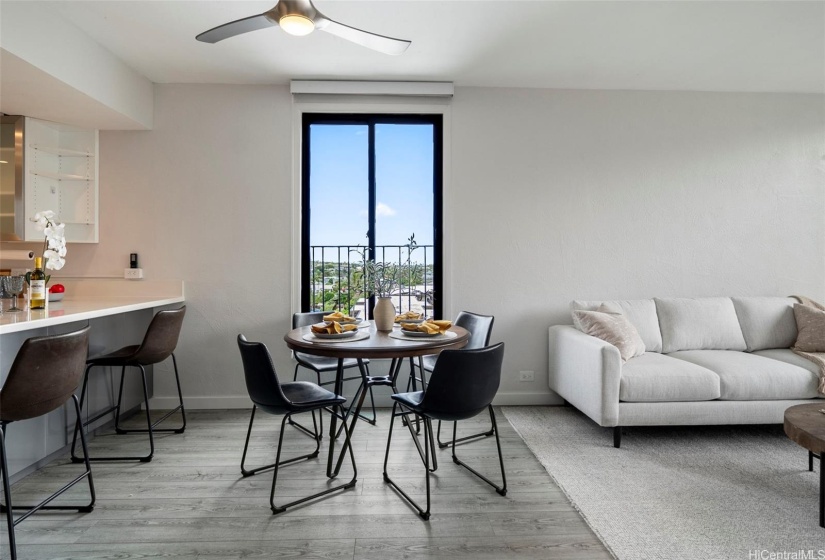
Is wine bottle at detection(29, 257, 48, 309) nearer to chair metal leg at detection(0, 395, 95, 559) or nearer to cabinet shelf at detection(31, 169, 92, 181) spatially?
chair metal leg at detection(0, 395, 95, 559)

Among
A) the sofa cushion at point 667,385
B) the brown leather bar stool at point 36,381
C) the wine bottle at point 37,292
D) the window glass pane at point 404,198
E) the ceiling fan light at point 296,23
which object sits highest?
the ceiling fan light at point 296,23

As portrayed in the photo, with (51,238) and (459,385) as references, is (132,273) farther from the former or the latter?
(459,385)

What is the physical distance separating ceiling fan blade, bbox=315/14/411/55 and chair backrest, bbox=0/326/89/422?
5.74 ft

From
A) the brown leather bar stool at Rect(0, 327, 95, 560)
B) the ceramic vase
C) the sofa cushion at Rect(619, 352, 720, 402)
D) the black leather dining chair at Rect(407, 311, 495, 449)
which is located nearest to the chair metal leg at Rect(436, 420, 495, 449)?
the black leather dining chair at Rect(407, 311, 495, 449)

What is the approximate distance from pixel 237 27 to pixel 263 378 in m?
1.65

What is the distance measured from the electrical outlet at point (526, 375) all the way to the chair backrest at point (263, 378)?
2209 mm

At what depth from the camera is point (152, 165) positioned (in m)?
A: 3.46

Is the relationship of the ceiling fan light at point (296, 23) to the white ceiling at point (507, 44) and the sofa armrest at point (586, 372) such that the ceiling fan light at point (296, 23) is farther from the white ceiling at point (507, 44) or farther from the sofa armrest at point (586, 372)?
the sofa armrest at point (586, 372)

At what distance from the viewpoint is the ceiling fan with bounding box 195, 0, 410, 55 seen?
181 centimetres

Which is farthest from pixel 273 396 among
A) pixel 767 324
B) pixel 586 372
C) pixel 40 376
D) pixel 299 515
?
pixel 767 324

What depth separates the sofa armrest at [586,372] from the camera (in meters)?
2.66

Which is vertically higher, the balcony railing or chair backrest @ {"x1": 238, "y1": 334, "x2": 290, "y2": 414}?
the balcony railing

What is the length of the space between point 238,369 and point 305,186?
1.63m

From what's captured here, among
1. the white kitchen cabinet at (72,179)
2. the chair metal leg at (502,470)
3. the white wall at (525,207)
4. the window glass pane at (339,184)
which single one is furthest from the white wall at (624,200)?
the white kitchen cabinet at (72,179)
